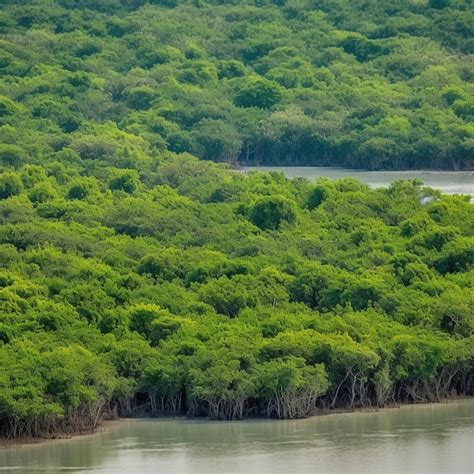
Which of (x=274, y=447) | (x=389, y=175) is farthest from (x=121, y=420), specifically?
(x=389, y=175)

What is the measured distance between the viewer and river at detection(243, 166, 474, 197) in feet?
238

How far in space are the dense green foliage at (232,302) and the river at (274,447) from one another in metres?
0.68

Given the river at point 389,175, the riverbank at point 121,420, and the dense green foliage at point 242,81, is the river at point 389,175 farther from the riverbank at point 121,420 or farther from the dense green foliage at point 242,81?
the riverbank at point 121,420

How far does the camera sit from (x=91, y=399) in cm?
4172

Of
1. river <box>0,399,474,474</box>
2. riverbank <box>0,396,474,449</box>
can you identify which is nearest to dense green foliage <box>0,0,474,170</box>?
riverbank <box>0,396,474,449</box>

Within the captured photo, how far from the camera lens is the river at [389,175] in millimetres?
72625

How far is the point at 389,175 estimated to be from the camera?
259 ft

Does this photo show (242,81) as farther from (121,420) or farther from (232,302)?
(121,420)

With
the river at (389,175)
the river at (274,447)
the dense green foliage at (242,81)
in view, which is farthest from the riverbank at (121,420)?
the dense green foliage at (242,81)

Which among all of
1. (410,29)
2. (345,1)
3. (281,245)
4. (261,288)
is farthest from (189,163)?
(345,1)

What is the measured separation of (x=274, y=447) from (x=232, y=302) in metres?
9.09

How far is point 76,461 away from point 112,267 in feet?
46.3

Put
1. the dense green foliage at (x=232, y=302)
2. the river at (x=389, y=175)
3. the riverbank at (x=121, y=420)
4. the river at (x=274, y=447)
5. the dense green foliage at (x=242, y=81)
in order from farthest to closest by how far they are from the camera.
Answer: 1. the dense green foliage at (x=242, y=81)
2. the river at (x=389, y=175)
3. the dense green foliage at (x=232, y=302)
4. the riverbank at (x=121, y=420)
5. the river at (x=274, y=447)

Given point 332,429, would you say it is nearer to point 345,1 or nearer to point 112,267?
point 112,267
